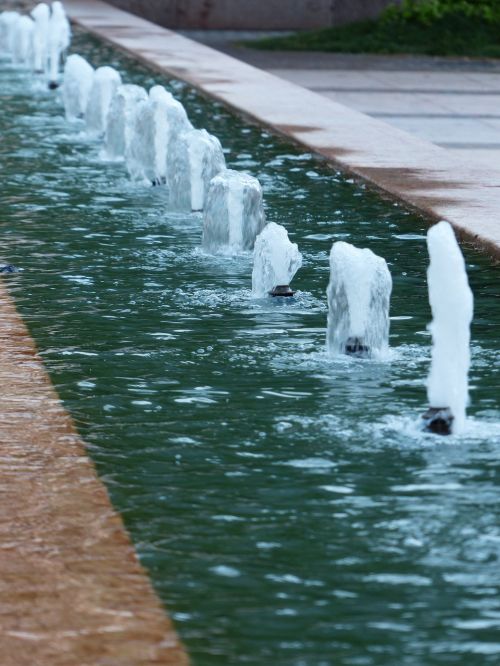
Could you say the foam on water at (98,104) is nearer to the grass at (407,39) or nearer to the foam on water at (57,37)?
the foam on water at (57,37)

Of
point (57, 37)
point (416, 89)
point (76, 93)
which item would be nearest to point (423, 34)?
point (416, 89)

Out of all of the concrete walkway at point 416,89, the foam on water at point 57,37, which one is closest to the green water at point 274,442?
the concrete walkway at point 416,89

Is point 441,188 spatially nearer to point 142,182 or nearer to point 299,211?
point 299,211

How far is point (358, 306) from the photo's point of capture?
6.43 meters

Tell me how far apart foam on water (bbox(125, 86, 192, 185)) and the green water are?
1645 millimetres

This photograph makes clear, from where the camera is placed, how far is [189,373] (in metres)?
6.20

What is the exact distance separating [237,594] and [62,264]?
4382 millimetres

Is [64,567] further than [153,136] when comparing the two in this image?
No

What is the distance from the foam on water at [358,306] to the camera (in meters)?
6.43

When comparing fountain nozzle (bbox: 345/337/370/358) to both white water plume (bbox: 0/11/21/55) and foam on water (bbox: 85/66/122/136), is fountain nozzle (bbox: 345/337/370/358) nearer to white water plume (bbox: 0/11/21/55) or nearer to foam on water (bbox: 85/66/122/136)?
foam on water (bbox: 85/66/122/136)

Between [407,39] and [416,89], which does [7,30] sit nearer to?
[416,89]

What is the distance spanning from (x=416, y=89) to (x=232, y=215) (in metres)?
11.7

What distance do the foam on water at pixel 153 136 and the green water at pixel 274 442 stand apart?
1.65m

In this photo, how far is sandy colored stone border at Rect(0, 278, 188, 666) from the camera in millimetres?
3775
